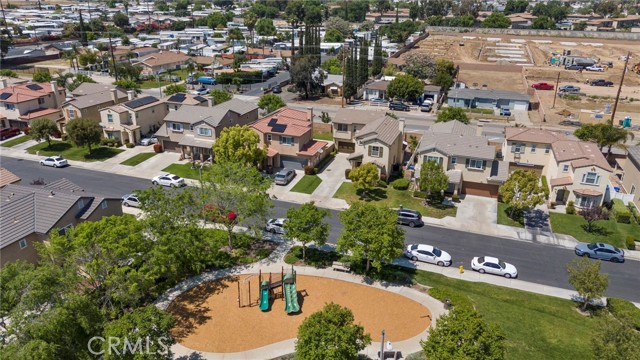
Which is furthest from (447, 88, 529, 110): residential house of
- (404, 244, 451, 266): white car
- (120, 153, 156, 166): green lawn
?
(120, 153, 156, 166): green lawn

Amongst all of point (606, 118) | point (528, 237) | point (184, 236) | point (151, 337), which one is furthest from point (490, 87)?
point (151, 337)

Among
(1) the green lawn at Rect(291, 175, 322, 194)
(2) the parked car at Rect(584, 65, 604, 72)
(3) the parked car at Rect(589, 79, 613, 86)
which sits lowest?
(1) the green lawn at Rect(291, 175, 322, 194)

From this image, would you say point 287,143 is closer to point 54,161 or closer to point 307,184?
point 307,184

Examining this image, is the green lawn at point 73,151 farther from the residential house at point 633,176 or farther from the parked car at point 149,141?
the residential house at point 633,176

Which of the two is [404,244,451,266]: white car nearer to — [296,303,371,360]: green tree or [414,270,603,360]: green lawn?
[414,270,603,360]: green lawn

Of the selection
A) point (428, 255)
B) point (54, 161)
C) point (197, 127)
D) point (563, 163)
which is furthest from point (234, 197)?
point (563, 163)

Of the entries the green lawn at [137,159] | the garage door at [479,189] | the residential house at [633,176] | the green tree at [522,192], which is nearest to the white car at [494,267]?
the green tree at [522,192]

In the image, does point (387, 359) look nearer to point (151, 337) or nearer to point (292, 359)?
point (292, 359)
